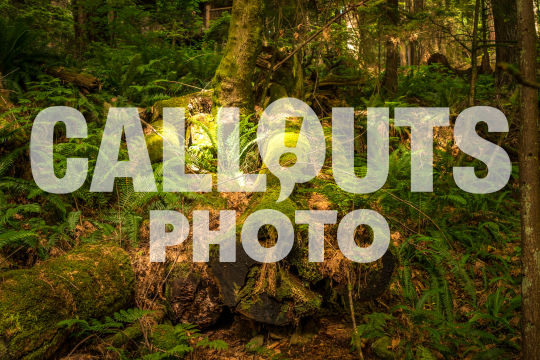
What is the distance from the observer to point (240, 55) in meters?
5.29

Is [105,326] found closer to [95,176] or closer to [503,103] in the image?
[95,176]

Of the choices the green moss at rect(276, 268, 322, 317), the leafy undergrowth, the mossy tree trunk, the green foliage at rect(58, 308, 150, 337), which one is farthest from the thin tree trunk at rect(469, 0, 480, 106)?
the green foliage at rect(58, 308, 150, 337)

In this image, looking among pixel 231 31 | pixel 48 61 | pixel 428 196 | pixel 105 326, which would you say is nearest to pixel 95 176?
pixel 105 326

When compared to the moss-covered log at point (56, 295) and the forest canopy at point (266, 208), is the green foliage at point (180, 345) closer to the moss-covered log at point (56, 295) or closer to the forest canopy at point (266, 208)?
the forest canopy at point (266, 208)

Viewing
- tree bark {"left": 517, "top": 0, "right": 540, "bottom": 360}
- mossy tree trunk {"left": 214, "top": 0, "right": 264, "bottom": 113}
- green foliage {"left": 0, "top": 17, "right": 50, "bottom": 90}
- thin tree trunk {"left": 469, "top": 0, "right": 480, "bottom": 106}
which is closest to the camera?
tree bark {"left": 517, "top": 0, "right": 540, "bottom": 360}

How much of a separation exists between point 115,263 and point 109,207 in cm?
117

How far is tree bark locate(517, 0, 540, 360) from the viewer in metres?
2.31

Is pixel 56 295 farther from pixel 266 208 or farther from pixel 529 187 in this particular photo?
pixel 529 187

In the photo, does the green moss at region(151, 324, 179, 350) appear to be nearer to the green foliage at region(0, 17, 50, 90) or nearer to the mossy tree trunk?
the mossy tree trunk

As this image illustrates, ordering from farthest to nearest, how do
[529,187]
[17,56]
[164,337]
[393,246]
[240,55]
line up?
[17,56], [240,55], [393,246], [164,337], [529,187]

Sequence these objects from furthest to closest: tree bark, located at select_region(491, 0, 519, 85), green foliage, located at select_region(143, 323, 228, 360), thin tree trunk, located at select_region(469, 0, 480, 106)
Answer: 1. tree bark, located at select_region(491, 0, 519, 85)
2. thin tree trunk, located at select_region(469, 0, 480, 106)
3. green foliage, located at select_region(143, 323, 228, 360)

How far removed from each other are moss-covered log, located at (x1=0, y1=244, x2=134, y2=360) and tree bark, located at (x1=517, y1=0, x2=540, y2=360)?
3.24 m

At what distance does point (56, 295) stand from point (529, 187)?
3527 millimetres

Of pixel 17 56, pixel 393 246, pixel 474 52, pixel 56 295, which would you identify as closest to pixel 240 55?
pixel 474 52
